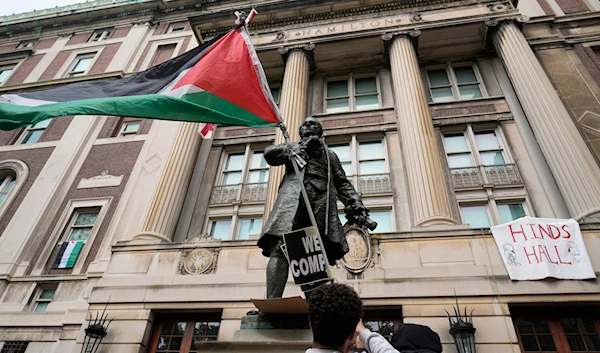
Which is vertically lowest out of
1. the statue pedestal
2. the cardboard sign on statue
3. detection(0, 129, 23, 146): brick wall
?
the statue pedestal

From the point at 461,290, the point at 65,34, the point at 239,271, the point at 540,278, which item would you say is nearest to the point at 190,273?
the point at 239,271

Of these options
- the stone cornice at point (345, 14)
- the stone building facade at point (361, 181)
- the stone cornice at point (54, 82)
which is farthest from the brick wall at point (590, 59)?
the stone cornice at point (54, 82)

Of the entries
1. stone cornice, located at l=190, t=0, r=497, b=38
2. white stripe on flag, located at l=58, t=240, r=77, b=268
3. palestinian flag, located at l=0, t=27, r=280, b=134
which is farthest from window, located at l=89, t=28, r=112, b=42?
palestinian flag, located at l=0, t=27, r=280, b=134

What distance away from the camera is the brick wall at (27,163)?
51.3 ft

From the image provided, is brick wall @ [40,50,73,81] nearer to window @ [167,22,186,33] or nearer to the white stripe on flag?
window @ [167,22,186,33]

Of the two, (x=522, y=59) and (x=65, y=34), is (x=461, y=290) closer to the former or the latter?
(x=522, y=59)

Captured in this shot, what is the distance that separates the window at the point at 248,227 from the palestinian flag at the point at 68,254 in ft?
20.7

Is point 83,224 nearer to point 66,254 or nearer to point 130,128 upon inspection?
point 66,254

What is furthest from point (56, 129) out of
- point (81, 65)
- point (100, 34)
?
point (100, 34)

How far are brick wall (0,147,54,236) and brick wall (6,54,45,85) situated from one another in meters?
6.96

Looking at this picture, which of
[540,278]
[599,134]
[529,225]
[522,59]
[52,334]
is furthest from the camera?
[522,59]

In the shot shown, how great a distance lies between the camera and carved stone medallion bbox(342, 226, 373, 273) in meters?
9.38

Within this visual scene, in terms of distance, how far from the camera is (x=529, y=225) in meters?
8.98

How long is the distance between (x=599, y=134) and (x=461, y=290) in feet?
29.0
